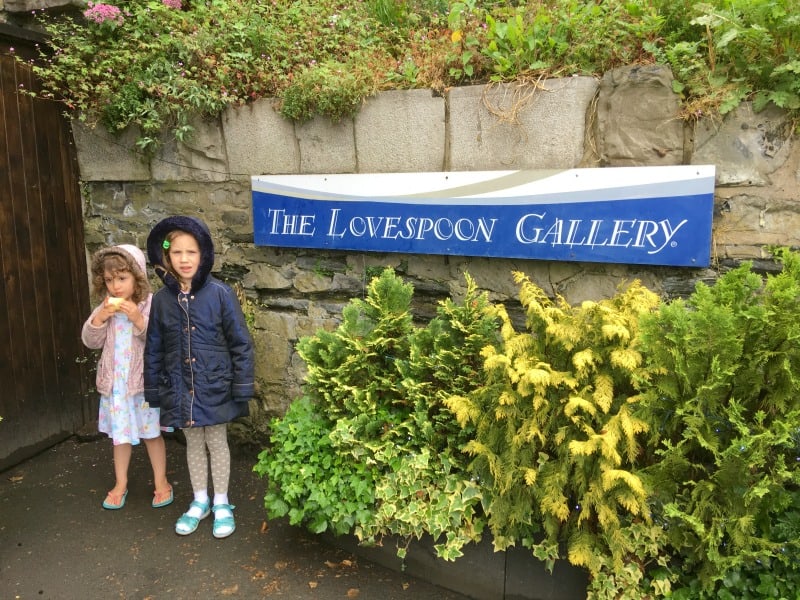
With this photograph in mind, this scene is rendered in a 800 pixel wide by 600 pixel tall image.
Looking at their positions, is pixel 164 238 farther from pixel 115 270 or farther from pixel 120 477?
pixel 120 477

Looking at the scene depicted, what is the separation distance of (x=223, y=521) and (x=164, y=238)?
4.99 ft

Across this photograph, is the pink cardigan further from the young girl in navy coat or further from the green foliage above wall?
the green foliage above wall

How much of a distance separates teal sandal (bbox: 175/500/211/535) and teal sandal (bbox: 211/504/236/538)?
0.10 meters

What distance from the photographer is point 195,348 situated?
3229 mm

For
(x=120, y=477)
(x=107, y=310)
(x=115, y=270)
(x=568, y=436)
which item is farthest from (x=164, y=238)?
(x=568, y=436)

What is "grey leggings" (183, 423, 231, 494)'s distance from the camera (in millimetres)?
3381

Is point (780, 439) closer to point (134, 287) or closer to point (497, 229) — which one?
Result: point (497, 229)

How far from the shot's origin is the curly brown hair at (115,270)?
343 centimetres

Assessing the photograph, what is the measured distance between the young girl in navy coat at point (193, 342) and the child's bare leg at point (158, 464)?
1.21 ft

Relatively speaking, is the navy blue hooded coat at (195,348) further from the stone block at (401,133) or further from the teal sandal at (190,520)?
the stone block at (401,133)

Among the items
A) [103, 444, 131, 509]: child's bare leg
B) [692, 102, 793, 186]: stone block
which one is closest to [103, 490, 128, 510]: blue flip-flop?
[103, 444, 131, 509]: child's bare leg

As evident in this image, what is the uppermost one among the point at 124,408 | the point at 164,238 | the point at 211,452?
the point at 164,238

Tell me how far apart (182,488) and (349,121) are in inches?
95.5

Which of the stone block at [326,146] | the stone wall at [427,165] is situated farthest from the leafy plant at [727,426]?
the stone block at [326,146]
